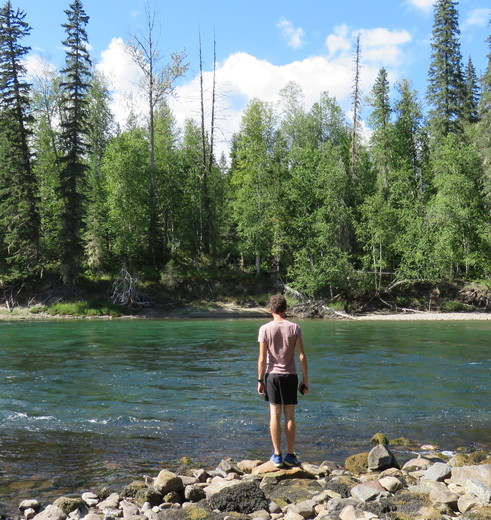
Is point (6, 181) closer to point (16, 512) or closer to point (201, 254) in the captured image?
point (201, 254)

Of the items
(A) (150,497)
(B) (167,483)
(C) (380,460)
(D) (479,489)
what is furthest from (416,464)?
(A) (150,497)

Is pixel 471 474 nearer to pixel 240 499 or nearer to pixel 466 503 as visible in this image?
pixel 466 503

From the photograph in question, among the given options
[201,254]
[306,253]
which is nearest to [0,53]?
[201,254]

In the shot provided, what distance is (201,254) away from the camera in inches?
1850

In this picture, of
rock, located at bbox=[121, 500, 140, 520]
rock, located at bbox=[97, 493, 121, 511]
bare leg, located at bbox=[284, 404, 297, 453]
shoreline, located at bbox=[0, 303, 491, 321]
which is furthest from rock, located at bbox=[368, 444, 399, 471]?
shoreline, located at bbox=[0, 303, 491, 321]

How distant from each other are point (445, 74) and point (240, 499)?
48.5 meters

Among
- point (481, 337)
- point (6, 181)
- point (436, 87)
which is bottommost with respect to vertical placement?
point (481, 337)

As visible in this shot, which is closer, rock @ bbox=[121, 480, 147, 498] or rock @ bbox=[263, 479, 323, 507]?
rock @ bbox=[263, 479, 323, 507]

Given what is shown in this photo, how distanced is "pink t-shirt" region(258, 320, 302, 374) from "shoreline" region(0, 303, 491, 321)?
103 feet

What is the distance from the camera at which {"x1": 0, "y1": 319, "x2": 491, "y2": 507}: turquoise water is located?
26.2 feet

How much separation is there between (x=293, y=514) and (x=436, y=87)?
158 ft

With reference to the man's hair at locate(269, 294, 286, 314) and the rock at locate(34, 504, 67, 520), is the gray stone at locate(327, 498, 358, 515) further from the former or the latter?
the rock at locate(34, 504, 67, 520)

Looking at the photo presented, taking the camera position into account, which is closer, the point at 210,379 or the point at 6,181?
the point at 210,379

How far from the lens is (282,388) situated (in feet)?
22.9
